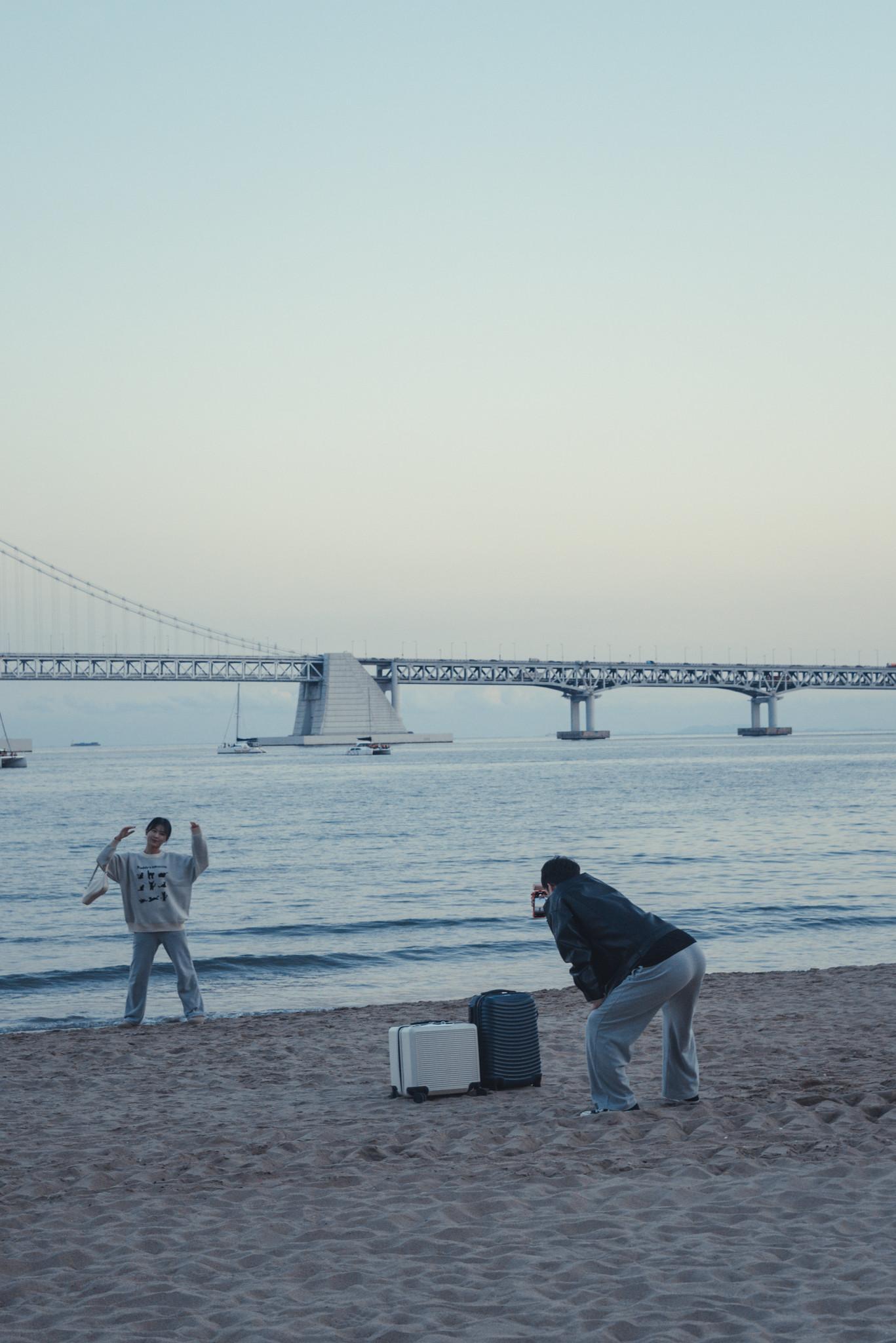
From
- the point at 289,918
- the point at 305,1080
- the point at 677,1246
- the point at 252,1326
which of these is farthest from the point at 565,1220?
the point at 289,918

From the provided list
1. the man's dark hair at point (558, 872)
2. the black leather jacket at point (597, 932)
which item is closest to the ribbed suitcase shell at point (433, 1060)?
the black leather jacket at point (597, 932)

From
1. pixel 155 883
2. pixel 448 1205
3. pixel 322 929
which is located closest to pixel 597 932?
pixel 448 1205

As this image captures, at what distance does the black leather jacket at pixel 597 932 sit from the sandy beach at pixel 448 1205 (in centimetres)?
71

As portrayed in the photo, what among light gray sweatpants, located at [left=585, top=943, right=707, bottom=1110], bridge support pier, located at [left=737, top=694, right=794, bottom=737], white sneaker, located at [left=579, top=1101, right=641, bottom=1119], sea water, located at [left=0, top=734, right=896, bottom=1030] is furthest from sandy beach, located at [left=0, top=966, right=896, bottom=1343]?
bridge support pier, located at [left=737, top=694, right=794, bottom=737]

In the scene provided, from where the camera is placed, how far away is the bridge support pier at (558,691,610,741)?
5330 inches

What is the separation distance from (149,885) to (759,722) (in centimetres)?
15284

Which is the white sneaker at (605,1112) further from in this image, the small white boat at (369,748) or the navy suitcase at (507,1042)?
the small white boat at (369,748)

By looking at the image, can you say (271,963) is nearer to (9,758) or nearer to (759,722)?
(9,758)

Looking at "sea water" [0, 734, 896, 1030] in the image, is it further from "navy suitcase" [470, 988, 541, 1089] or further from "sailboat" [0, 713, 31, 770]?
"sailboat" [0, 713, 31, 770]

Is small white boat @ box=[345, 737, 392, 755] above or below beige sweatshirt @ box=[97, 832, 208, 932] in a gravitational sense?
below

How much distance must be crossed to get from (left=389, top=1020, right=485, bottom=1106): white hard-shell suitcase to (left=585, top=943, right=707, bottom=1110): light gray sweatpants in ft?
3.11

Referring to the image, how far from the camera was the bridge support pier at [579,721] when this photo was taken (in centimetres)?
13538

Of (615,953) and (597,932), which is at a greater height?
(597,932)

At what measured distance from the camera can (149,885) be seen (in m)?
8.68
